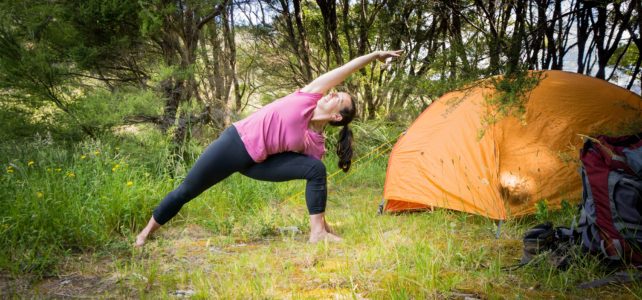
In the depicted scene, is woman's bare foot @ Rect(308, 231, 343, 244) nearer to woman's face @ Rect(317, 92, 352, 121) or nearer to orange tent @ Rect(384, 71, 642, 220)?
woman's face @ Rect(317, 92, 352, 121)

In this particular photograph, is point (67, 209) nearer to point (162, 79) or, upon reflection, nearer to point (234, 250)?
point (234, 250)

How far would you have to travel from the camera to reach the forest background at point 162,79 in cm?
315

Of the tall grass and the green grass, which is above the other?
the tall grass

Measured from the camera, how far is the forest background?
10.3ft

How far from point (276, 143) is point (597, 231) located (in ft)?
6.55

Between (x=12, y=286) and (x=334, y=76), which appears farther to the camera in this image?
(x=334, y=76)

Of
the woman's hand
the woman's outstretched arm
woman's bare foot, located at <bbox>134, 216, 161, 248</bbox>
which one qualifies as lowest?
woman's bare foot, located at <bbox>134, 216, 161, 248</bbox>

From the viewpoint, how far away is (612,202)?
253cm

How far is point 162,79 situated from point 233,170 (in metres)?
3.20

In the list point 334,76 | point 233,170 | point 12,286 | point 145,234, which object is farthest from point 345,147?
point 12,286

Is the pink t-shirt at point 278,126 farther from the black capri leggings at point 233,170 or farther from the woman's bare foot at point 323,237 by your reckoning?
the woman's bare foot at point 323,237

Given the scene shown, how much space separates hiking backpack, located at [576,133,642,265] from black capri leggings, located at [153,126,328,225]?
165 cm

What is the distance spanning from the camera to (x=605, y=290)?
2314 millimetres

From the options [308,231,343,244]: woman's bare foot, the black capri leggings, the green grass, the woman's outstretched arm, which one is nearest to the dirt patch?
the green grass
